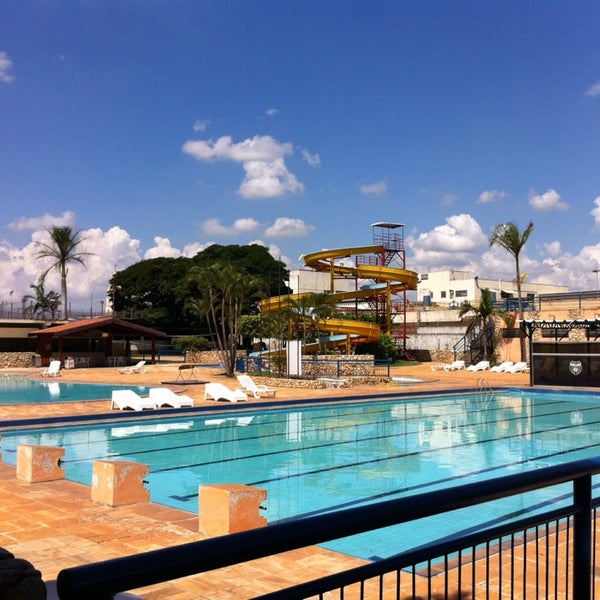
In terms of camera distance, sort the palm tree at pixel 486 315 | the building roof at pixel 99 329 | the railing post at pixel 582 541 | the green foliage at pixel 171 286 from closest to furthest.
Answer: the railing post at pixel 582 541 < the building roof at pixel 99 329 < the palm tree at pixel 486 315 < the green foliage at pixel 171 286

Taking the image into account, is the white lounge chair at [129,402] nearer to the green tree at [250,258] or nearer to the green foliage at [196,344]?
the green foliage at [196,344]

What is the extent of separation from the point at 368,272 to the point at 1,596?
4003cm

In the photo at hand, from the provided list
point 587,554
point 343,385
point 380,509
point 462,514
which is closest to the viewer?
point 380,509

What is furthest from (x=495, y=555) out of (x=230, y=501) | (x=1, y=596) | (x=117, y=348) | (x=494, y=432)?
(x=117, y=348)

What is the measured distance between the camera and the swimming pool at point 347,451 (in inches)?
330

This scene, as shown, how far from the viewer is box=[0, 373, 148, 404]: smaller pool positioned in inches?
834

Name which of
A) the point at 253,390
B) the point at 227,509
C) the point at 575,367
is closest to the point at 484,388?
the point at 575,367

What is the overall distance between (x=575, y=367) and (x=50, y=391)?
1949 cm

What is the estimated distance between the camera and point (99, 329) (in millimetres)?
37125

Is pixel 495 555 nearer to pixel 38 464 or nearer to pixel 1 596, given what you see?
pixel 1 596

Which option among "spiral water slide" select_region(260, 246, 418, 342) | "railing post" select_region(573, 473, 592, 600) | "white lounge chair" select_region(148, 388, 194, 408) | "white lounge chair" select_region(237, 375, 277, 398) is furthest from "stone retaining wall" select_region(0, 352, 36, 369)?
"railing post" select_region(573, 473, 592, 600)

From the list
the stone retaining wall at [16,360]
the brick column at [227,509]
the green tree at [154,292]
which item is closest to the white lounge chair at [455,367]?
the stone retaining wall at [16,360]

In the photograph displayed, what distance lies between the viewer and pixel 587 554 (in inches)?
106

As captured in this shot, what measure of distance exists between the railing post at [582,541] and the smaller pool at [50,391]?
748 inches
